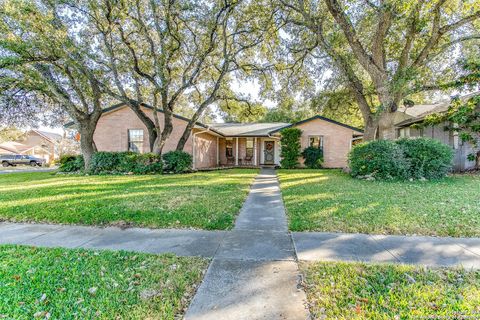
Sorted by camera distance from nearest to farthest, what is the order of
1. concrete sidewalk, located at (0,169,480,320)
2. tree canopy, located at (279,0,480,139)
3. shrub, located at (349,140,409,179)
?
1. concrete sidewalk, located at (0,169,480,320)
2. shrub, located at (349,140,409,179)
3. tree canopy, located at (279,0,480,139)

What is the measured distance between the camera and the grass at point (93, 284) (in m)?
2.12

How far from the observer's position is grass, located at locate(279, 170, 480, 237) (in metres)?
4.16

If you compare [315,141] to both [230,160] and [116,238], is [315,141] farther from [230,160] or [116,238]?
[116,238]

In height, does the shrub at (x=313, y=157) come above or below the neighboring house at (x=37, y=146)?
below

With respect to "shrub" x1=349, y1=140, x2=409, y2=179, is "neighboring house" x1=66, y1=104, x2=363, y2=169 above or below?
above

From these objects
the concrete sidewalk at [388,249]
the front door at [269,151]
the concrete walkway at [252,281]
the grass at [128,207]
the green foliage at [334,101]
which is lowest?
the concrete walkway at [252,281]

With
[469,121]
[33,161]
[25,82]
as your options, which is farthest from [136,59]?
[33,161]

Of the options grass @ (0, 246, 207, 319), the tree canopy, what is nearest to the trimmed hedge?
the tree canopy

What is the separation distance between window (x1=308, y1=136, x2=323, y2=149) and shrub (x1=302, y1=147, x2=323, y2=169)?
65 centimetres

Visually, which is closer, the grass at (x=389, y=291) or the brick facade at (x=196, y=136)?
the grass at (x=389, y=291)

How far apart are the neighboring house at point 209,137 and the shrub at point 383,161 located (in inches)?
206

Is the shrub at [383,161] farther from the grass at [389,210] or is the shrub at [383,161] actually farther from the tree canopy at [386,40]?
the tree canopy at [386,40]

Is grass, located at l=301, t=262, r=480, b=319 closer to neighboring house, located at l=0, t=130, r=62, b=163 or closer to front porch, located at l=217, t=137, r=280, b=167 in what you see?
front porch, located at l=217, t=137, r=280, b=167

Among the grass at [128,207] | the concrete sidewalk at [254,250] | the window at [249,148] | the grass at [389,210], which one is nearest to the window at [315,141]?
the window at [249,148]
